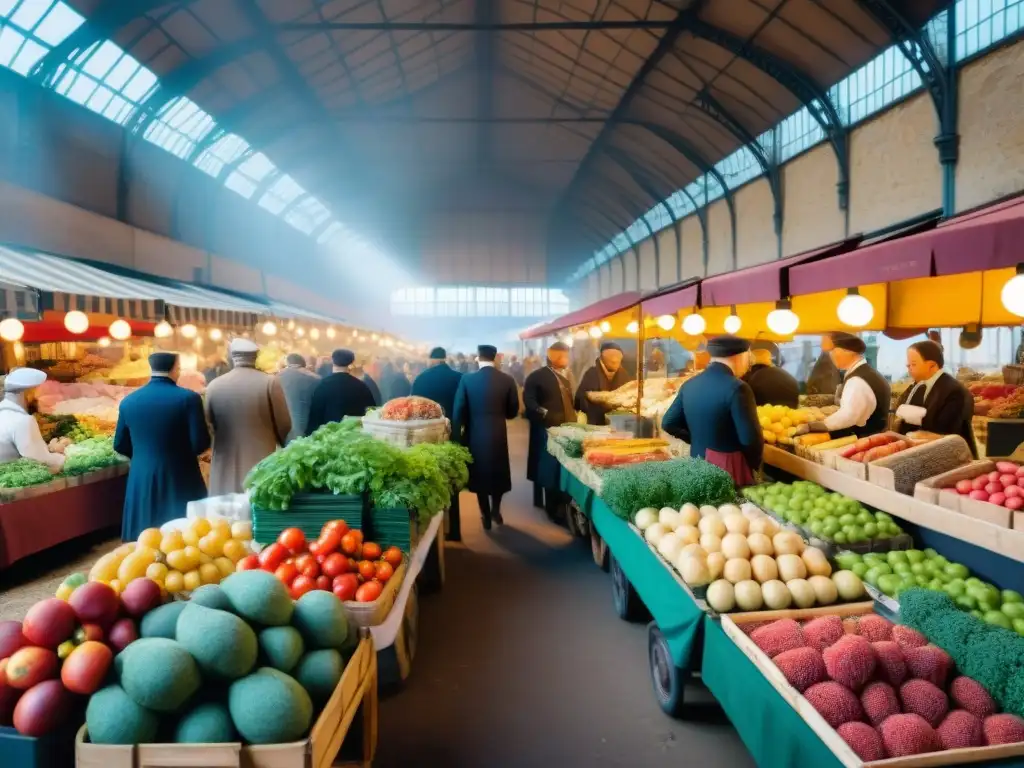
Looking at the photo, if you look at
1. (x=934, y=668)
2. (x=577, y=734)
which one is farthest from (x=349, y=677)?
(x=934, y=668)

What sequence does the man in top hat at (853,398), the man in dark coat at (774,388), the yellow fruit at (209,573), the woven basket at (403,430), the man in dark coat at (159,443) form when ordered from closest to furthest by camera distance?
the yellow fruit at (209,573)
the man in dark coat at (159,443)
the woven basket at (403,430)
the man in top hat at (853,398)
the man in dark coat at (774,388)

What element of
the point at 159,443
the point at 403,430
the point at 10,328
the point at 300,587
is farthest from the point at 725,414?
the point at 10,328

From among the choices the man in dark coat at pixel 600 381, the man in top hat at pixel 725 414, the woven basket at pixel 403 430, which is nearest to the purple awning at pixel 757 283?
the man in top hat at pixel 725 414

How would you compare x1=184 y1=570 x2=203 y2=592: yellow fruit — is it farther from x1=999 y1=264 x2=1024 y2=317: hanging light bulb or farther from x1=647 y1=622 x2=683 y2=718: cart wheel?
x1=999 y1=264 x2=1024 y2=317: hanging light bulb

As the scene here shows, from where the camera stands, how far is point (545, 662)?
156 inches

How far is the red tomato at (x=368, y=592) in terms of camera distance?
9.54ft

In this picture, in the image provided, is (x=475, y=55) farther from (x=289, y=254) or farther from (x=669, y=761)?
(x=669, y=761)

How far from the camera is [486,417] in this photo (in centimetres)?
659

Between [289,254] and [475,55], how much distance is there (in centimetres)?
975

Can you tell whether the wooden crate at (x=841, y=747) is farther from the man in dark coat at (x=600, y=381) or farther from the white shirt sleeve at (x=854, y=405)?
the man in dark coat at (x=600, y=381)

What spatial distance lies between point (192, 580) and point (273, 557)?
1.16 feet

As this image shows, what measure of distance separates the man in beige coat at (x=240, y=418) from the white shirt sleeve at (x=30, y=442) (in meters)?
1.51

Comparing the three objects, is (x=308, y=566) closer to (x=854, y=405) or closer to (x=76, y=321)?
(x=854, y=405)

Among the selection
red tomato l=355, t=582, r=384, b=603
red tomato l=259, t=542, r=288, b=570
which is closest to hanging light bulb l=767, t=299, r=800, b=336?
red tomato l=355, t=582, r=384, b=603
